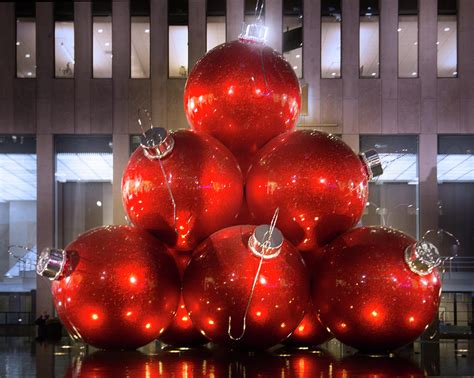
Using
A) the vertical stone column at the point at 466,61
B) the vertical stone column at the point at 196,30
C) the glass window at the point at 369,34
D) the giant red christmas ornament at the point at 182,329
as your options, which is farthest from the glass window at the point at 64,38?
the giant red christmas ornament at the point at 182,329

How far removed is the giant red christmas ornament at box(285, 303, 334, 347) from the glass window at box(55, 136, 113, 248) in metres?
12.9

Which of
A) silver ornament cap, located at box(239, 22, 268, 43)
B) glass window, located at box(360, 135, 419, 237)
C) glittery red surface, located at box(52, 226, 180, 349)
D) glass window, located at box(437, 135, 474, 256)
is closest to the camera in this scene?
glittery red surface, located at box(52, 226, 180, 349)

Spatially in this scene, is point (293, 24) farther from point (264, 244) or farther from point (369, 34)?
point (264, 244)

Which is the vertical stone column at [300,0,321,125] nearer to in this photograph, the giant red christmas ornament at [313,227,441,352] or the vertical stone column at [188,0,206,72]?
the vertical stone column at [188,0,206,72]

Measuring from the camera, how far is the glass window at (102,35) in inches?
620

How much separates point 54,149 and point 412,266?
1427 cm

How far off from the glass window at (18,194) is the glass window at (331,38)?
8.10 meters

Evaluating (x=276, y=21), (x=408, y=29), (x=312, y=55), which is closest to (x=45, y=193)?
(x=276, y=21)

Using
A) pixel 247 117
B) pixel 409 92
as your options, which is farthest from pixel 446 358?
pixel 409 92

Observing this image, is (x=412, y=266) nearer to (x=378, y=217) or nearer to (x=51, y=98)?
(x=378, y=217)

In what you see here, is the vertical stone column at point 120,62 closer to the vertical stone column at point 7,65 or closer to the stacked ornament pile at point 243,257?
the vertical stone column at point 7,65

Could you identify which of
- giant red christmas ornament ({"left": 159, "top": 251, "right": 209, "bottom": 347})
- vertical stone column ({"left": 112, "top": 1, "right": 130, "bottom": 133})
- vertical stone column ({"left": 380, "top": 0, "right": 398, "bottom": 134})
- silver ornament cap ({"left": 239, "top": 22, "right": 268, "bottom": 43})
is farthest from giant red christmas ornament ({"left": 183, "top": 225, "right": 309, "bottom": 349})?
vertical stone column ({"left": 380, "top": 0, "right": 398, "bottom": 134})

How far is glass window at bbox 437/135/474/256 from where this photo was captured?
15.6 meters

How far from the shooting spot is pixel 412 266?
110 inches
